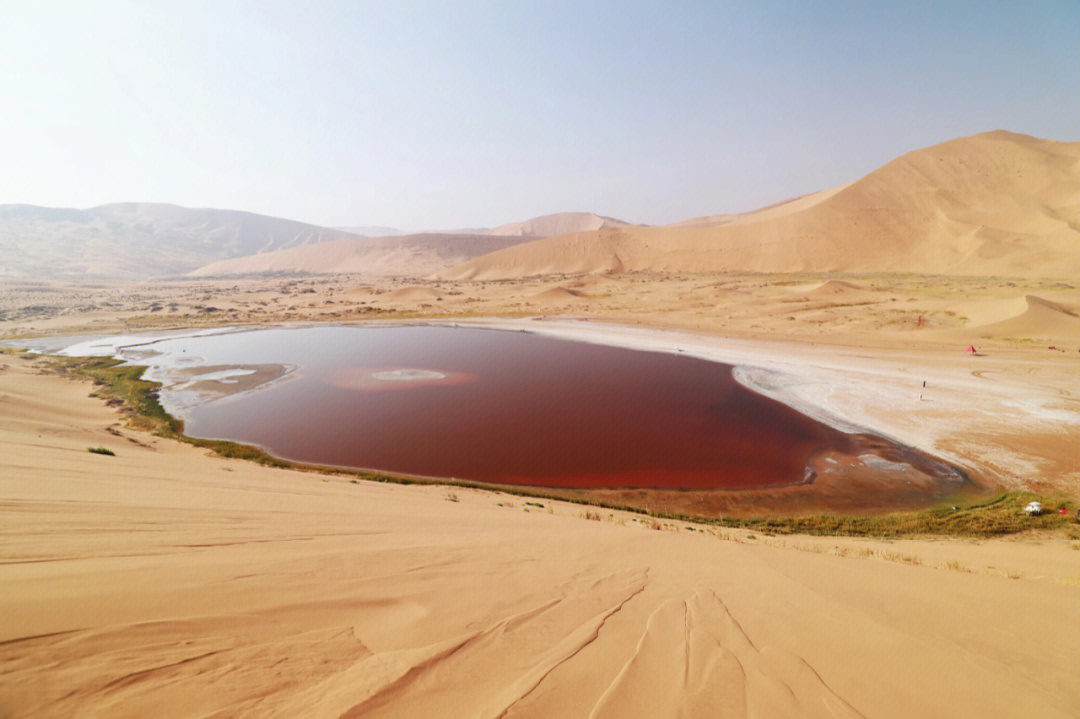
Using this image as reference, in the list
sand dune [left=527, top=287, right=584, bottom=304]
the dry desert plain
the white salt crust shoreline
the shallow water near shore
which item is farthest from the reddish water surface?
sand dune [left=527, top=287, right=584, bottom=304]

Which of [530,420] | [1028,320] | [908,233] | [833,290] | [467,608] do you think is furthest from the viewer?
[908,233]

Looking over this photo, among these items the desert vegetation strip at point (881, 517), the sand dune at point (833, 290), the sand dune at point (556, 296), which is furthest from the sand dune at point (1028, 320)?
the sand dune at point (556, 296)

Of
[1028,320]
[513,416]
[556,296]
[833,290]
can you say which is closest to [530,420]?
[513,416]

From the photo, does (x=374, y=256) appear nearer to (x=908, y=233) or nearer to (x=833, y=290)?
(x=833, y=290)

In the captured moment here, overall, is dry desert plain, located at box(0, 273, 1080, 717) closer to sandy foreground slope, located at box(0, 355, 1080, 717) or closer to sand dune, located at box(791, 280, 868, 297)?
sandy foreground slope, located at box(0, 355, 1080, 717)

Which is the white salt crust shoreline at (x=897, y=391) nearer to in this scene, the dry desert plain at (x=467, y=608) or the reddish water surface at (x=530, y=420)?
the reddish water surface at (x=530, y=420)

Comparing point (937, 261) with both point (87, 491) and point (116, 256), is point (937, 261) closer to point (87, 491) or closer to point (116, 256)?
point (87, 491)

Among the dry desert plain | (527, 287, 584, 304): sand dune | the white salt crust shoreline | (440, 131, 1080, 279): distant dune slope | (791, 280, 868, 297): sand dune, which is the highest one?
(440, 131, 1080, 279): distant dune slope
